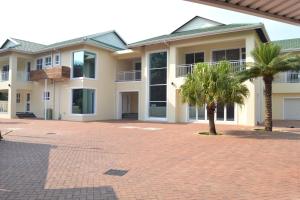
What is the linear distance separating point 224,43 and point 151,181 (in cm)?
1915

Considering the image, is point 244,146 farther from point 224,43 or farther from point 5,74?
point 5,74

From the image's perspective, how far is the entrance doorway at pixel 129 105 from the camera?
3056 cm

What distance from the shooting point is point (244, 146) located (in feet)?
39.8

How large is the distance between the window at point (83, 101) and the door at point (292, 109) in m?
18.1

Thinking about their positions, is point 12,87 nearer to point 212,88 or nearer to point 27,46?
point 27,46

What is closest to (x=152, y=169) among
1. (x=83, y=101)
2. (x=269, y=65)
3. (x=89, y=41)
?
(x=269, y=65)

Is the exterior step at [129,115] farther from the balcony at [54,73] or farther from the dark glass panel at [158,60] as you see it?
the balcony at [54,73]

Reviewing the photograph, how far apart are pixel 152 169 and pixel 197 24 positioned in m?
21.6

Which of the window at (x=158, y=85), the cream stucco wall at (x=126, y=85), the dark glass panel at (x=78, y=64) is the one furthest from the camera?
the dark glass panel at (x=78, y=64)

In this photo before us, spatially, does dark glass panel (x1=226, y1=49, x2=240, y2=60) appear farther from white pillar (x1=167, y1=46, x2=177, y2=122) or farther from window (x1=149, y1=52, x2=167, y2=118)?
window (x1=149, y1=52, x2=167, y2=118)

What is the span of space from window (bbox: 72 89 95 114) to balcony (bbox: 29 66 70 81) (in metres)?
1.54

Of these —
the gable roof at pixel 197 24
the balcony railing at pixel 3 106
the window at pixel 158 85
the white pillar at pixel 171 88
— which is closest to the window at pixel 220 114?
the white pillar at pixel 171 88

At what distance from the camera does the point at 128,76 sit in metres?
30.3

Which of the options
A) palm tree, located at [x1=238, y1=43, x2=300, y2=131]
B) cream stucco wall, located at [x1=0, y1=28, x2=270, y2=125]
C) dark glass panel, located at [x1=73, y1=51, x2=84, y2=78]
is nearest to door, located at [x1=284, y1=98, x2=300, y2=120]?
cream stucco wall, located at [x1=0, y1=28, x2=270, y2=125]
